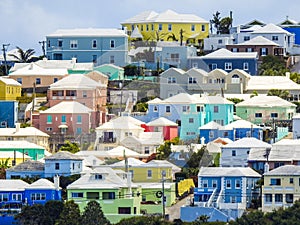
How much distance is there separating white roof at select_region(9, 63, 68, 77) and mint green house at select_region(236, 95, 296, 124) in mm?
9589

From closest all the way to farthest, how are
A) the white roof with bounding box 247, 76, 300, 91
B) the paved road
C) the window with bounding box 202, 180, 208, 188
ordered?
the paved road < the window with bounding box 202, 180, 208, 188 < the white roof with bounding box 247, 76, 300, 91

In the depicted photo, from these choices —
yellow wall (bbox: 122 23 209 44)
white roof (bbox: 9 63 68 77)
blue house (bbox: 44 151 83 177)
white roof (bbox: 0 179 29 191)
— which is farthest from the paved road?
yellow wall (bbox: 122 23 209 44)

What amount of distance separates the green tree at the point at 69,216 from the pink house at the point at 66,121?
1468 centimetres

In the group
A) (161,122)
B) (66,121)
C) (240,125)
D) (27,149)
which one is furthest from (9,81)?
(240,125)

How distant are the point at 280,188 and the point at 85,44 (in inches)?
1113

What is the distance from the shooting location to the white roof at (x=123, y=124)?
69.4m

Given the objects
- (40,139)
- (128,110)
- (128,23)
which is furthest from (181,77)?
(128,23)

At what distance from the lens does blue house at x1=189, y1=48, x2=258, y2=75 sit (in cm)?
8112

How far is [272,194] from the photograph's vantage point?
190 ft

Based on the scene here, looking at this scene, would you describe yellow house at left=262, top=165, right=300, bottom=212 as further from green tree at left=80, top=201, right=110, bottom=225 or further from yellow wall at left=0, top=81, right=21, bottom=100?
yellow wall at left=0, top=81, right=21, bottom=100

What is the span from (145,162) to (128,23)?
91.0 ft

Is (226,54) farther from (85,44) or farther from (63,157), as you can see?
(63,157)

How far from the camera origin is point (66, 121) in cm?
7181

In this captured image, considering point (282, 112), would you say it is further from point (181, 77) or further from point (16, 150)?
point (16, 150)
